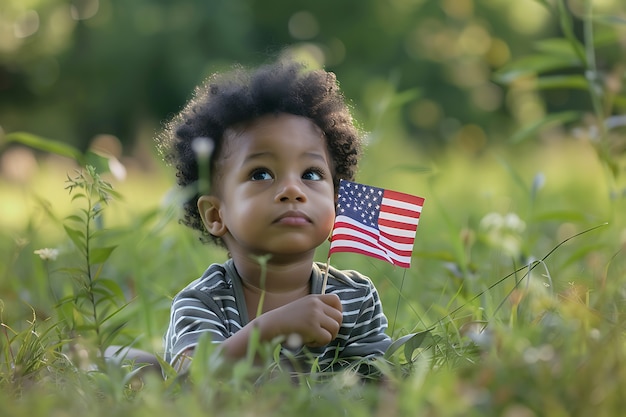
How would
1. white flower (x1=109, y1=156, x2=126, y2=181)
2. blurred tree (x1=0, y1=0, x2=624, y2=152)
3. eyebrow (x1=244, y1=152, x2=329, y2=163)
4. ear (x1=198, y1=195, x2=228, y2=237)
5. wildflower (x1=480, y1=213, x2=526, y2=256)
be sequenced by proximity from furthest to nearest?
blurred tree (x1=0, y1=0, x2=624, y2=152), white flower (x1=109, y1=156, x2=126, y2=181), wildflower (x1=480, y1=213, x2=526, y2=256), ear (x1=198, y1=195, x2=228, y2=237), eyebrow (x1=244, y1=152, x2=329, y2=163)

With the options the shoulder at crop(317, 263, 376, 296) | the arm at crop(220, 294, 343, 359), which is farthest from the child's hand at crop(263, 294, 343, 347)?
the shoulder at crop(317, 263, 376, 296)

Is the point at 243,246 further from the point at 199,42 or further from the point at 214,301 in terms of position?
the point at 199,42

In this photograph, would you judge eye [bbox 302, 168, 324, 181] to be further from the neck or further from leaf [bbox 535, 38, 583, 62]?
leaf [bbox 535, 38, 583, 62]

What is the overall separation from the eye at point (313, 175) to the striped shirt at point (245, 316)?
0.25m

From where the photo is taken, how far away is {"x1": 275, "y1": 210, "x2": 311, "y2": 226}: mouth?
90.8 inches

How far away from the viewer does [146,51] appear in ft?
54.0

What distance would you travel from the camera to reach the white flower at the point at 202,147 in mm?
2441

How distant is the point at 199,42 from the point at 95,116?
99.2 inches

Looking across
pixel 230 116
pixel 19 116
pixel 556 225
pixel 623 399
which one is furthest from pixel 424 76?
pixel 623 399

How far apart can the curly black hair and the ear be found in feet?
0.22

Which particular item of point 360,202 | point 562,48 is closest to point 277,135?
point 360,202

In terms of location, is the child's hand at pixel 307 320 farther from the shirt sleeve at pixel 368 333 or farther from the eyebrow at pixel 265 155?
the eyebrow at pixel 265 155

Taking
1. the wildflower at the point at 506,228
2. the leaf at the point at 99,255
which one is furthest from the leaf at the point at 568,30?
the leaf at the point at 99,255

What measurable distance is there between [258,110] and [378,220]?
1.38ft
